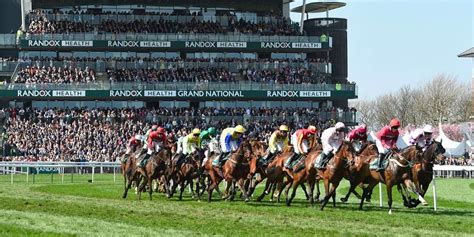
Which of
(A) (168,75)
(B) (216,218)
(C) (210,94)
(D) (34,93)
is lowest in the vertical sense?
(B) (216,218)

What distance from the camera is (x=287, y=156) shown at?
2500 centimetres

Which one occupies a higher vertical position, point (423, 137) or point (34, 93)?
point (34, 93)

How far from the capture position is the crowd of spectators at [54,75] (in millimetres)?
65500

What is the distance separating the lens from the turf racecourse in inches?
654

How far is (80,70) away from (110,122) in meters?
7.54

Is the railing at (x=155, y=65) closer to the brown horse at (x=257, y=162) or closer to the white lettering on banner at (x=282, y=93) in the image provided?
the white lettering on banner at (x=282, y=93)

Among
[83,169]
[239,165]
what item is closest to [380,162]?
[239,165]

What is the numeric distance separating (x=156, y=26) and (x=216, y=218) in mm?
53173

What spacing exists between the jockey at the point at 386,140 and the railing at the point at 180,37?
48.1 metres

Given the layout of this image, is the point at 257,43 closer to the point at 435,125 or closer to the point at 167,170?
the point at 435,125

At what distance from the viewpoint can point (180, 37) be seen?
7019 centimetres

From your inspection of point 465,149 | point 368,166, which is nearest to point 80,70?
point 465,149

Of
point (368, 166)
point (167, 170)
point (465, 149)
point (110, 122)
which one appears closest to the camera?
point (368, 166)

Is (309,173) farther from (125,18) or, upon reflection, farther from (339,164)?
(125,18)
